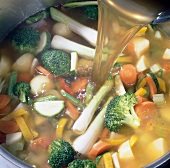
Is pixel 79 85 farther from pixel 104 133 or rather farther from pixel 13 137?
pixel 13 137

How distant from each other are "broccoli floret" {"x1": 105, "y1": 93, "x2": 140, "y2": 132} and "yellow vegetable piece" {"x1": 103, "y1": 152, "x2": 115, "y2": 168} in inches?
5.2

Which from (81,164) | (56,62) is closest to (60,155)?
(81,164)

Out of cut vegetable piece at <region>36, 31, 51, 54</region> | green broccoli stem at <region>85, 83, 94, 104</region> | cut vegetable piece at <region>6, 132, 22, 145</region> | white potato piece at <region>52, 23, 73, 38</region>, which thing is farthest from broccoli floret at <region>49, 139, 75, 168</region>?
white potato piece at <region>52, 23, 73, 38</region>

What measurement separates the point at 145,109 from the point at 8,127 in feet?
2.07

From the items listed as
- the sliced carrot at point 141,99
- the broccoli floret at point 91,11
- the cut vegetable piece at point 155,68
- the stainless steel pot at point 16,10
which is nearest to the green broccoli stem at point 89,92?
the sliced carrot at point 141,99

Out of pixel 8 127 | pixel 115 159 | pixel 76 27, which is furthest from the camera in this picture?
pixel 76 27

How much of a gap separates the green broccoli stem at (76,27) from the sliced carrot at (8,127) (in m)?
0.65

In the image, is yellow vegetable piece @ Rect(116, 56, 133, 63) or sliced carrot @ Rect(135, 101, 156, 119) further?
yellow vegetable piece @ Rect(116, 56, 133, 63)

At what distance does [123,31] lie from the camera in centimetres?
198

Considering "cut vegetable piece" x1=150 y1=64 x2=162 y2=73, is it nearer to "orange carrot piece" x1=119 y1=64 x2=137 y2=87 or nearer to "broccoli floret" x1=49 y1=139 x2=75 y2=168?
"orange carrot piece" x1=119 y1=64 x2=137 y2=87

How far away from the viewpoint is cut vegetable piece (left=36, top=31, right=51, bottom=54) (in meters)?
2.26

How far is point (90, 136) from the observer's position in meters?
1.91

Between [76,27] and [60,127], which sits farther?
[76,27]

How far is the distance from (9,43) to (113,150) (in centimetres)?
86
